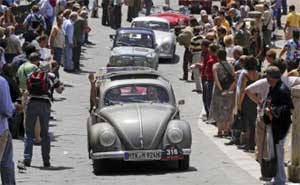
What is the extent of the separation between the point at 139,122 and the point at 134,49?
1597 cm

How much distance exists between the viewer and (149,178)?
1689cm

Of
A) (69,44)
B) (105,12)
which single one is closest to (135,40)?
(69,44)

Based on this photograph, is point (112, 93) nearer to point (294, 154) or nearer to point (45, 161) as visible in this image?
point (45, 161)

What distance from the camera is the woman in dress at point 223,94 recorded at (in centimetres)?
2128

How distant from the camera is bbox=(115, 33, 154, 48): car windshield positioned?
34094 mm

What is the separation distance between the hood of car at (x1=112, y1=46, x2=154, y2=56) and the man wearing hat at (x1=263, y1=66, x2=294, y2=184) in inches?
696

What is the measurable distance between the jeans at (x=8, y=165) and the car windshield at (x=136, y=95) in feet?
17.4

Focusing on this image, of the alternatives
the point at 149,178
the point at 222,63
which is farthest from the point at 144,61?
the point at 149,178

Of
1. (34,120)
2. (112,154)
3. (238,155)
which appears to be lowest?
(238,155)

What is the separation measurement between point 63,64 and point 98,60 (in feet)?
10.5

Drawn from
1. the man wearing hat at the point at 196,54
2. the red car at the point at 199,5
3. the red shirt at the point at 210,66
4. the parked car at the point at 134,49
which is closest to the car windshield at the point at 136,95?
the red shirt at the point at 210,66

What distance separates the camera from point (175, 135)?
57.3 feet

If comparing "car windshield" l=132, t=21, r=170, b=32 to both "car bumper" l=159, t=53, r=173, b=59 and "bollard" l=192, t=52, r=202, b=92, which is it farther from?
"bollard" l=192, t=52, r=202, b=92

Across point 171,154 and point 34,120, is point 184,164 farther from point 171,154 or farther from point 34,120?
point 34,120
